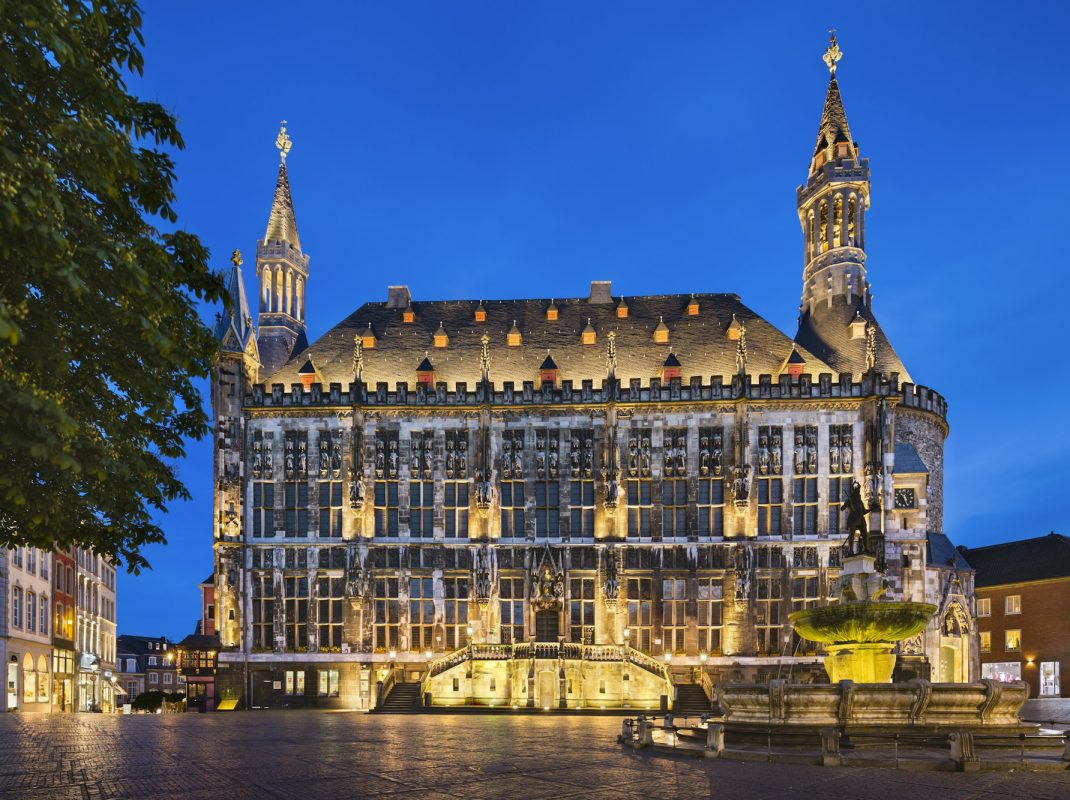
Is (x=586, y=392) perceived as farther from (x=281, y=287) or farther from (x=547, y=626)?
(x=281, y=287)

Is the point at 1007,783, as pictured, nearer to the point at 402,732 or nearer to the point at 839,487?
the point at 402,732

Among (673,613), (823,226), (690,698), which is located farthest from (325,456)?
(823,226)

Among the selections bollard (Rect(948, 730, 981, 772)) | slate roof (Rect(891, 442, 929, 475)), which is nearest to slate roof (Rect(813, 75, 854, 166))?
slate roof (Rect(891, 442, 929, 475))

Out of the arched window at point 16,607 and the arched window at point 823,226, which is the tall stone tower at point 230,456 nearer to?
the arched window at point 16,607

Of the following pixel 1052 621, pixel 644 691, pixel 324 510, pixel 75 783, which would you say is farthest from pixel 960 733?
pixel 1052 621

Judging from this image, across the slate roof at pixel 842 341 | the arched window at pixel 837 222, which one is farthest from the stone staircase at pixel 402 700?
the arched window at pixel 837 222

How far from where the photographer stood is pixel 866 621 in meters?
27.2

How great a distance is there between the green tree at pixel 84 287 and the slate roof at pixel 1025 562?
6274 centimetres

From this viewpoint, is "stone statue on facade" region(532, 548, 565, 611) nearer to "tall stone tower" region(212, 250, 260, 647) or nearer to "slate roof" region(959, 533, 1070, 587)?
"tall stone tower" region(212, 250, 260, 647)

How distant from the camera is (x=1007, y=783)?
17516 millimetres

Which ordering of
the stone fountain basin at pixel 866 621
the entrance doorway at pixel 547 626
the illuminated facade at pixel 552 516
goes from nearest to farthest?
the stone fountain basin at pixel 866 621 → the illuminated facade at pixel 552 516 → the entrance doorway at pixel 547 626

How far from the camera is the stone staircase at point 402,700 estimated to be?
164 feet

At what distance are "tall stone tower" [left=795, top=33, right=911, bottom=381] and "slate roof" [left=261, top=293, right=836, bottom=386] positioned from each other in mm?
2066

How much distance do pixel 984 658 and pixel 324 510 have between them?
45.9 metres
